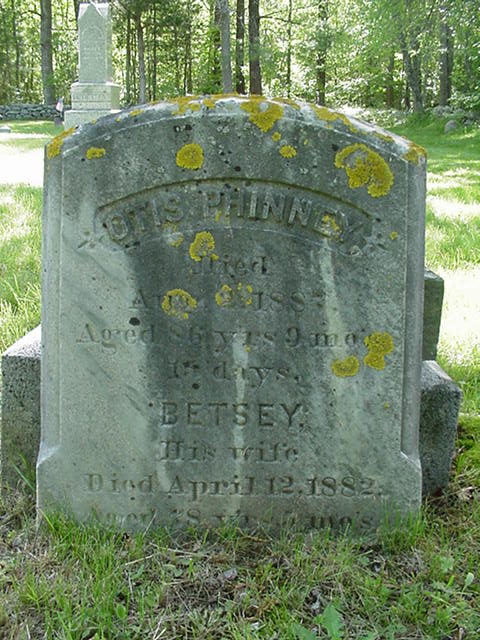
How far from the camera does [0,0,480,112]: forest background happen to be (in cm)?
1960

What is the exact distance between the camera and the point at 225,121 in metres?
2.28

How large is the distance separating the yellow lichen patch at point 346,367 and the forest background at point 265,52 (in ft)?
31.6

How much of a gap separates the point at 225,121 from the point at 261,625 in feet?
5.24

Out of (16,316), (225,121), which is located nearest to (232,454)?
(225,121)

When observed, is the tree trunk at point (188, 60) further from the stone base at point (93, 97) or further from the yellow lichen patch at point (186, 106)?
the yellow lichen patch at point (186, 106)

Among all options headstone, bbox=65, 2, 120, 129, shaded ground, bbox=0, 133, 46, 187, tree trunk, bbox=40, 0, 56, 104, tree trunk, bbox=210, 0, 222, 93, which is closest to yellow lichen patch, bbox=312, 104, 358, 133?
shaded ground, bbox=0, 133, 46, 187

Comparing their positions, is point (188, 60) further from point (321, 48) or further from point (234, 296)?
point (234, 296)

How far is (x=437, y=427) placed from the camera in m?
2.74

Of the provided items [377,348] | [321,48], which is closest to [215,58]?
[321,48]

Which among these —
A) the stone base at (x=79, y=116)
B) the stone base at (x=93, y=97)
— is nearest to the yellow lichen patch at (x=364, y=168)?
the stone base at (x=79, y=116)

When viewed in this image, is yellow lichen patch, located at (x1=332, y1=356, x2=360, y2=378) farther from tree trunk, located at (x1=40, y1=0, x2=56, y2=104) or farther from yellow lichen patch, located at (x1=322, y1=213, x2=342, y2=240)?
tree trunk, located at (x1=40, y1=0, x2=56, y2=104)

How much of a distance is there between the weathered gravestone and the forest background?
948 centimetres

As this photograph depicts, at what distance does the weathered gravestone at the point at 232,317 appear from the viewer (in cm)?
231

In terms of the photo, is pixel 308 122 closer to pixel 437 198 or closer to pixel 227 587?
pixel 227 587
